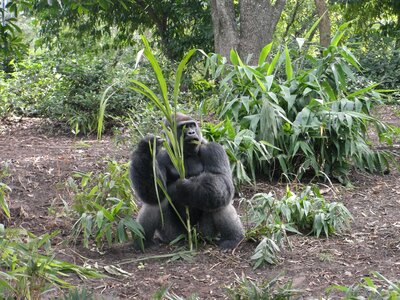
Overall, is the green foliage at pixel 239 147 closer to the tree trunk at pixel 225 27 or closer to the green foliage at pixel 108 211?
the green foliage at pixel 108 211

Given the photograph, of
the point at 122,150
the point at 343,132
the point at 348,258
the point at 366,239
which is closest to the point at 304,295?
the point at 348,258

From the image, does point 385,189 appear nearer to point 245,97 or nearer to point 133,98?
point 245,97

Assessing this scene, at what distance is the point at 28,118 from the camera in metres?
9.16

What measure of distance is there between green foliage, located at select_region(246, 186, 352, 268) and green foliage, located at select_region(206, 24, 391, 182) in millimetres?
873

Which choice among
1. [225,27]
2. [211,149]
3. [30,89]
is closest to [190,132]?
[211,149]

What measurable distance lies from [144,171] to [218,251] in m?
0.73

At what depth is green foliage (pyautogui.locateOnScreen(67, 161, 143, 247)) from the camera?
4230mm

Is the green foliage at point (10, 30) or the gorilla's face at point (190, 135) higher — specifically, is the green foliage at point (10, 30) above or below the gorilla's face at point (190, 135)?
above

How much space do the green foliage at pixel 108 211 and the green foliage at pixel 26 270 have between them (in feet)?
1.70

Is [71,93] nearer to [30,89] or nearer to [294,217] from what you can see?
[30,89]

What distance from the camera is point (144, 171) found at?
4.13m

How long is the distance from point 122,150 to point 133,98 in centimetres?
180

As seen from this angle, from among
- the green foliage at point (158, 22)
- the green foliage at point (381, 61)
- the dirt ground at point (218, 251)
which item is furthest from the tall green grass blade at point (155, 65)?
the green foliage at point (381, 61)

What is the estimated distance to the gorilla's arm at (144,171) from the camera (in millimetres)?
4070
